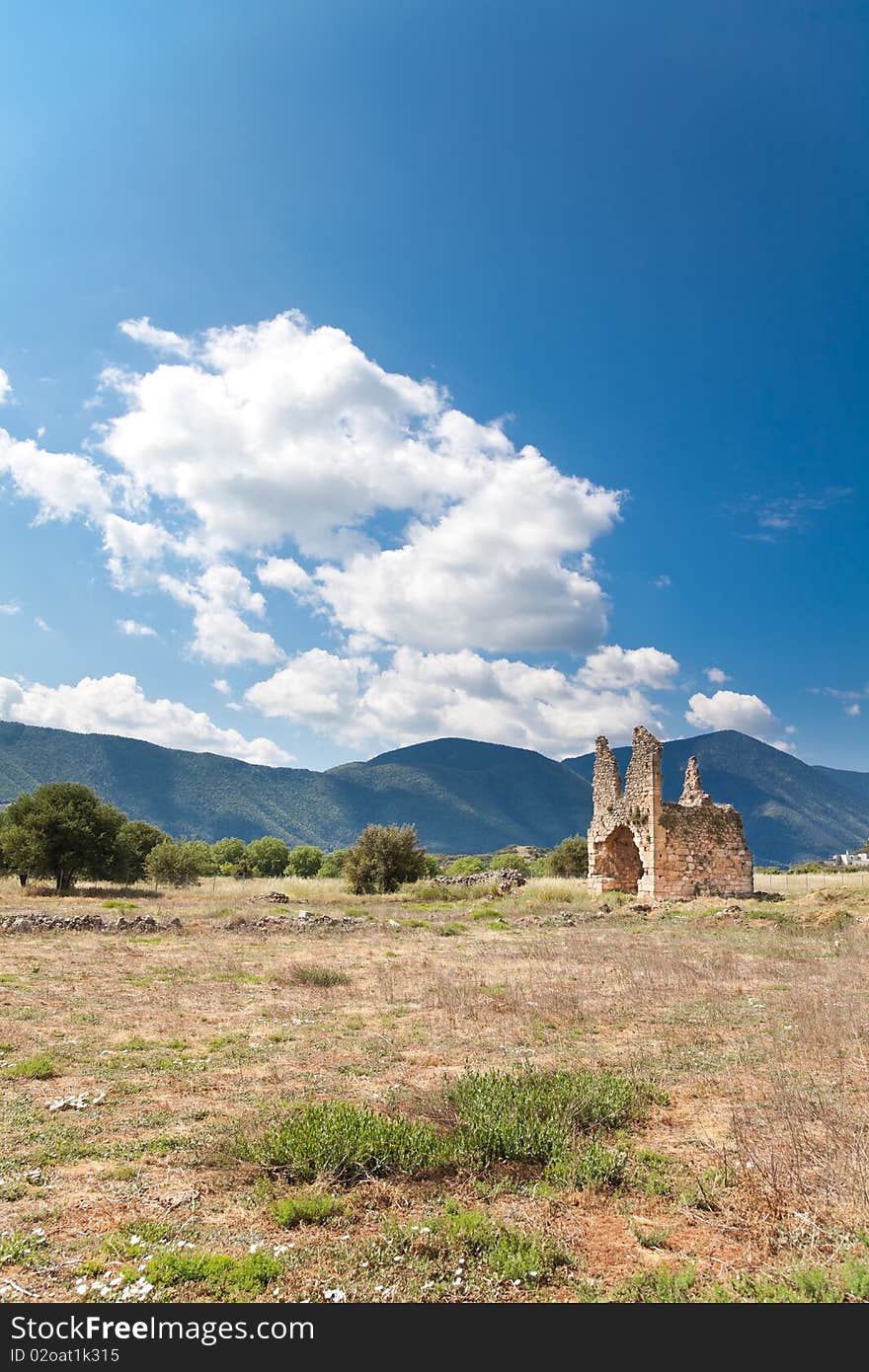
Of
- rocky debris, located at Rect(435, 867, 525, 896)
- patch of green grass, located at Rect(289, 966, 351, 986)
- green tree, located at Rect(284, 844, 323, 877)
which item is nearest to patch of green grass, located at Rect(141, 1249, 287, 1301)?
patch of green grass, located at Rect(289, 966, 351, 986)

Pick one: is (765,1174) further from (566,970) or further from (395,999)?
(566,970)

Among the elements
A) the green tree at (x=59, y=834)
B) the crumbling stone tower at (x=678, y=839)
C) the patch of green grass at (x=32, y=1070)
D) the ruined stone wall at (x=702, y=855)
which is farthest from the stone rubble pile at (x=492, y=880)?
the patch of green grass at (x=32, y=1070)

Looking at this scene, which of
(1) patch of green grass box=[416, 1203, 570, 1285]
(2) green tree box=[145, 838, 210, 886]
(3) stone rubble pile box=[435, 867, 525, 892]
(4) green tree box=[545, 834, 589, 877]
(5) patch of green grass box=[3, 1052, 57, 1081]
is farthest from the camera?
(4) green tree box=[545, 834, 589, 877]

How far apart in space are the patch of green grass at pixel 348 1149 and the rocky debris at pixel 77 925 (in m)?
17.4

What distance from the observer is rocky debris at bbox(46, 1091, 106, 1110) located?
6496 millimetres

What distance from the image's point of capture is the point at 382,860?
36844 millimetres

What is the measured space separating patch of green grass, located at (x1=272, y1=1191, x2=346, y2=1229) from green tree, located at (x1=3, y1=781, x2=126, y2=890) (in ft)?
109

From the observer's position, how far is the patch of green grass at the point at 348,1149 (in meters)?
5.18

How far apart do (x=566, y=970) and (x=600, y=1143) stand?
948 cm

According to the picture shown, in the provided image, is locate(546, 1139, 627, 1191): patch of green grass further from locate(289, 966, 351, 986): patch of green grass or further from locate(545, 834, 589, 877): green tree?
locate(545, 834, 589, 877): green tree

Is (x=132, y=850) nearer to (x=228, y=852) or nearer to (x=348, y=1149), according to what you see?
(x=228, y=852)

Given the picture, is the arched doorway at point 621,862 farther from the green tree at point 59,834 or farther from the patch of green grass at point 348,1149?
the patch of green grass at point 348,1149

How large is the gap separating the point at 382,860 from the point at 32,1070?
97.7 ft

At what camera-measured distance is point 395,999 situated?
39.0ft
